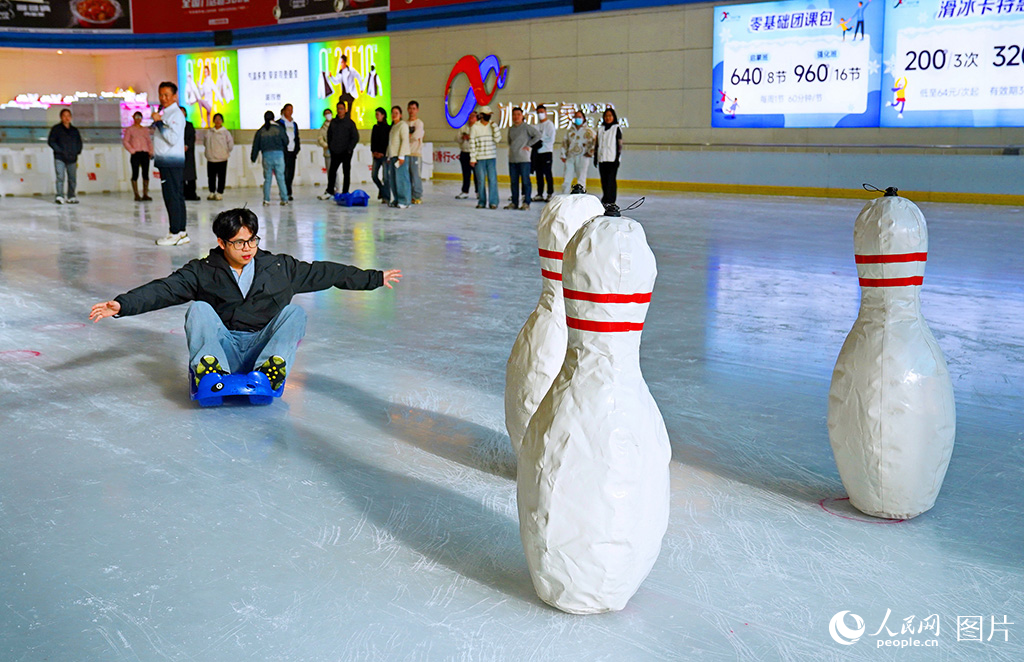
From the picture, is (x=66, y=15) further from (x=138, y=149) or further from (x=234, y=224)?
(x=234, y=224)

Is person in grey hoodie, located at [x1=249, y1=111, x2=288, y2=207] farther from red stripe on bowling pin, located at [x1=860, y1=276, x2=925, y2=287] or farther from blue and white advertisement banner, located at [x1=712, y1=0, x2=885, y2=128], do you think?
red stripe on bowling pin, located at [x1=860, y1=276, x2=925, y2=287]

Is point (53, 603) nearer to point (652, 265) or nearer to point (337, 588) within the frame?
point (337, 588)

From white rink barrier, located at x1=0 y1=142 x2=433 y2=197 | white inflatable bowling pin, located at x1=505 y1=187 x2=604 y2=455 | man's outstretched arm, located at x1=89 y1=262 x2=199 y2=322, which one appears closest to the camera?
white inflatable bowling pin, located at x1=505 y1=187 x2=604 y2=455

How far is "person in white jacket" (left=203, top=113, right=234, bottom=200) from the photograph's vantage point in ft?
53.8

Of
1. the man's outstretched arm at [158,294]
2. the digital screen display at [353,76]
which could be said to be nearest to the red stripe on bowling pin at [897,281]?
the man's outstretched arm at [158,294]

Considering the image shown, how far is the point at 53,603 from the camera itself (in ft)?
8.16

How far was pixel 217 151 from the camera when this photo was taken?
1653cm

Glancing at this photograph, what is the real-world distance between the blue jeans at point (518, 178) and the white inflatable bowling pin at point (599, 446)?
12.1 meters

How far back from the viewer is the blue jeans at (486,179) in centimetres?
1474

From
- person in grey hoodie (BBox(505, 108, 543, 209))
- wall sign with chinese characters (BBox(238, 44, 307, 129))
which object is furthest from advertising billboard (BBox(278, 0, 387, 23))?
person in grey hoodie (BBox(505, 108, 543, 209))

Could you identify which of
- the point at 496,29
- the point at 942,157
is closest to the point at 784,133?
the point at 942,157
